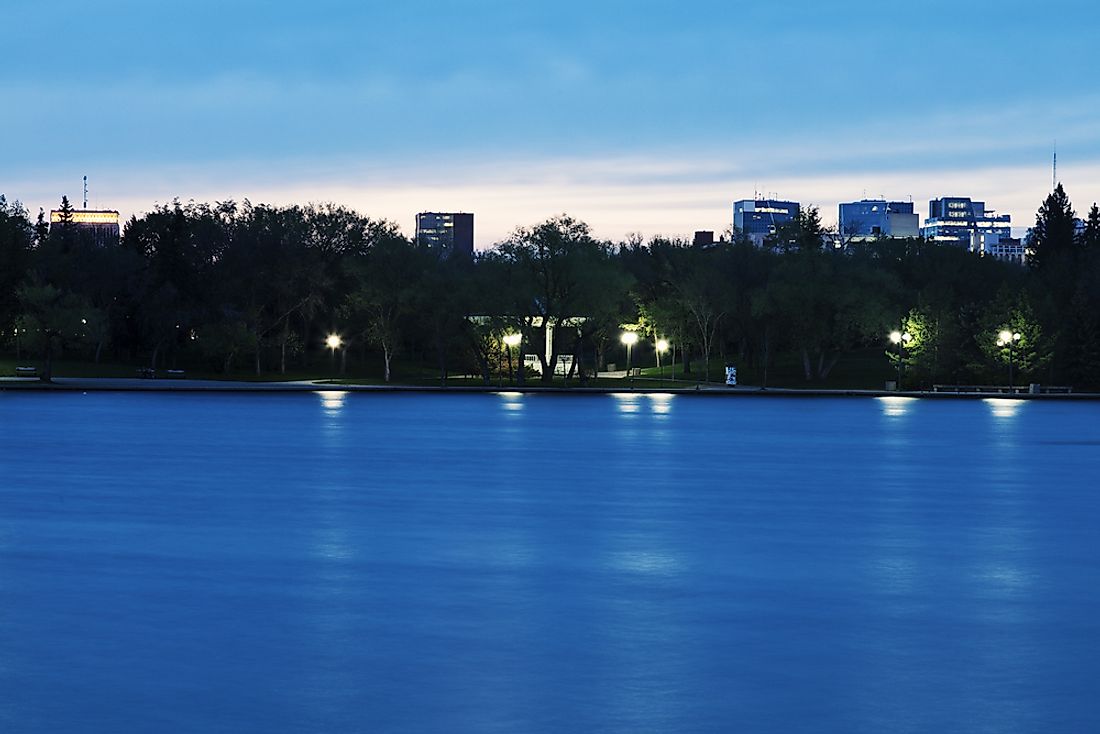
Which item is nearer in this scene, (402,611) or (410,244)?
(402,611)

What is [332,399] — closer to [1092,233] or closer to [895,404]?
[895,404]

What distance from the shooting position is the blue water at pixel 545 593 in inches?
486

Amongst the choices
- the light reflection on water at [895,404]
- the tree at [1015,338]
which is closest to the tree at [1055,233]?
the tree at [1015,338]

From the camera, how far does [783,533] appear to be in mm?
24812

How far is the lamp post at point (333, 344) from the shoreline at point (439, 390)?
19.0m

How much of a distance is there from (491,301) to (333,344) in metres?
19.4

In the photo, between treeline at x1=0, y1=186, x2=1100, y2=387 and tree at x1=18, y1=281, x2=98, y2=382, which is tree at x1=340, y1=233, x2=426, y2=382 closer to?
treeline at x1=0, y1=186, x2=1100, y2=387

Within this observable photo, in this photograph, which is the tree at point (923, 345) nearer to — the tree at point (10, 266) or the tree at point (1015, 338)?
the tree at point (1015, 338)

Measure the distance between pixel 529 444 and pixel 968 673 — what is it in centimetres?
→ 3469

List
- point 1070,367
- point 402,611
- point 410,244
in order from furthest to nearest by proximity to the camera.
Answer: point 410,244, point 1070,367, point 402,611

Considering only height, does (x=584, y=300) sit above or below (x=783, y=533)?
→ above

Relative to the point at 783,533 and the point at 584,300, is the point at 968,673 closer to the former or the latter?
the point at 783,533

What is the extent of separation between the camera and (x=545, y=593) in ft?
59.6

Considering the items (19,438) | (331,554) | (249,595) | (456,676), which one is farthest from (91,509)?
(19,438)
